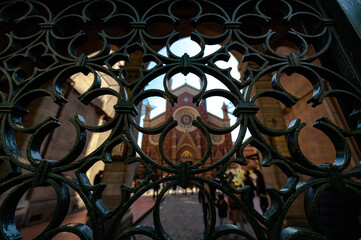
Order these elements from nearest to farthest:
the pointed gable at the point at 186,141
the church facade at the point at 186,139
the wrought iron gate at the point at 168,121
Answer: the wrought iron gate at the point at 168,121 → the church facade at the point at 186,139 → the pointed gable at the point at 186,141

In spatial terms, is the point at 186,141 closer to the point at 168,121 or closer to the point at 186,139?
the point at 186,139

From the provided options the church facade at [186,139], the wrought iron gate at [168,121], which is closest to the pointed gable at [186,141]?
the church facade at [186,139]

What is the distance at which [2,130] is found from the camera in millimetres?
742

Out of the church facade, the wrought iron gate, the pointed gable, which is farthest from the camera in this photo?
the pointed gable

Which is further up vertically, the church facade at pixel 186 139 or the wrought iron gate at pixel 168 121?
the church facade at pixel 186 139

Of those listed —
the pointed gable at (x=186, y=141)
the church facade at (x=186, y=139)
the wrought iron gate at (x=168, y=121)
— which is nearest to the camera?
the wrought iron gate at (x=168, y=121)

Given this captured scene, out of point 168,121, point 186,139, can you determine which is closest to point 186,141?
point 186,139

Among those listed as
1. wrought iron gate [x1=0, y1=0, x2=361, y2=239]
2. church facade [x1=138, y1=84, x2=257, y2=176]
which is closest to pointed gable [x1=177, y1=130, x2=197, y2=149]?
church facade [x1=138, y1=84, x2=257, y2=176]

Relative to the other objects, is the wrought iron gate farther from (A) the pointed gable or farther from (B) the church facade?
(A) the pointed gable

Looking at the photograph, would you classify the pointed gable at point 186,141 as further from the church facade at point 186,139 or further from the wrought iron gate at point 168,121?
the wrought iron gate at point 168,121

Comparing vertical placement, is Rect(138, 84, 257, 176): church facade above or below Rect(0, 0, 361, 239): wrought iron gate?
above

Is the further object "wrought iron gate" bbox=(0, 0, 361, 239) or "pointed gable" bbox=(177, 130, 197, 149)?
"pointed gable" bbox=(177, 130, 197, 149)

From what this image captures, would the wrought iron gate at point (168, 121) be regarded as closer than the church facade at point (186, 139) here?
Yes

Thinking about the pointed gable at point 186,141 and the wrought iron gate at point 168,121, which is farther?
the pointed gable at point 186,141
